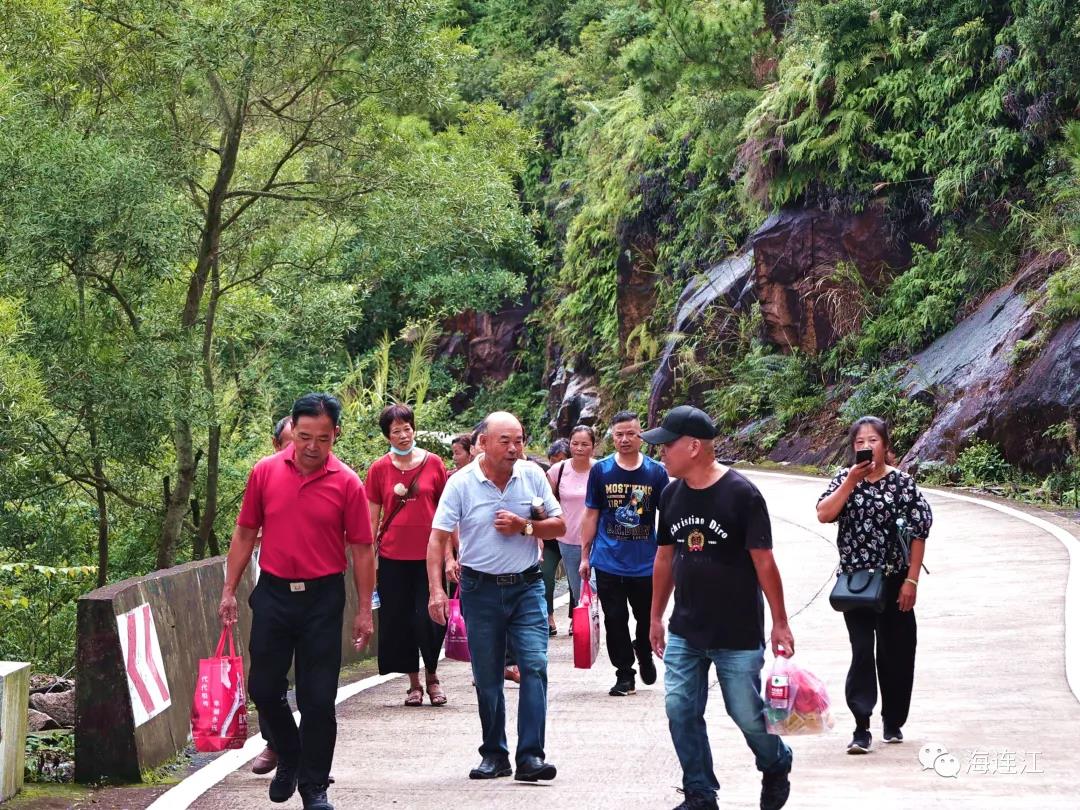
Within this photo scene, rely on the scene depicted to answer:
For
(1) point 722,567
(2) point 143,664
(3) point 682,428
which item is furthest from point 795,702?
(2) point 143,664

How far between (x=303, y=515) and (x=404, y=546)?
109 inches

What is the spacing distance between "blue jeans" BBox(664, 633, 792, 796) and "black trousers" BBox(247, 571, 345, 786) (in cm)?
160

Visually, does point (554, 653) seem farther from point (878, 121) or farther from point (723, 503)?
point (878, 121)

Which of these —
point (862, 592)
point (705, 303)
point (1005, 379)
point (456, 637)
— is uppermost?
point (705, 303)

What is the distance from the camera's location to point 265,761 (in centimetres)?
727

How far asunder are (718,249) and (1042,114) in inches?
447

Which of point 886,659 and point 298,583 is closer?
point 298,583

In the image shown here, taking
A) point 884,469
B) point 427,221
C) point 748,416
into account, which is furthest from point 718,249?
point 884,469

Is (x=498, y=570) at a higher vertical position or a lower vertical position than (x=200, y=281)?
lower

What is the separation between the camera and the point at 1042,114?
24484 mm

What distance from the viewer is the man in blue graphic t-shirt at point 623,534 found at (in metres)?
9.48

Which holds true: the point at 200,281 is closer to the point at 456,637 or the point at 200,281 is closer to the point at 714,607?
the point at 456,637

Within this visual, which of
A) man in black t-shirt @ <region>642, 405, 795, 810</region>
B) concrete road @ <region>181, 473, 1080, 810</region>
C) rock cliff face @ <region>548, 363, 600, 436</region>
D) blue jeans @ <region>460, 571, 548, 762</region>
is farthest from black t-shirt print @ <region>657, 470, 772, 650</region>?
rock cliff face @ <region>548, 363, 600, 436</region>

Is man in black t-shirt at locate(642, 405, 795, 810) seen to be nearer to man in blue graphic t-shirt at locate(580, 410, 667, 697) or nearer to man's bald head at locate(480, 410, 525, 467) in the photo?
man's bald head at locate(480, 410, 525, 467)
